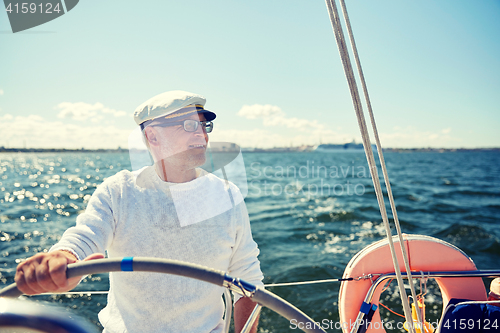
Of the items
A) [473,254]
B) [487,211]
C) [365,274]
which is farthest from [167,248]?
[487,211]

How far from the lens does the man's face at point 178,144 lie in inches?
46.4

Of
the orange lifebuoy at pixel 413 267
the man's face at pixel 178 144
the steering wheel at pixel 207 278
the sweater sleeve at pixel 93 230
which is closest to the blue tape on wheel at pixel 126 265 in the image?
the steering wheel at pixel 207 278

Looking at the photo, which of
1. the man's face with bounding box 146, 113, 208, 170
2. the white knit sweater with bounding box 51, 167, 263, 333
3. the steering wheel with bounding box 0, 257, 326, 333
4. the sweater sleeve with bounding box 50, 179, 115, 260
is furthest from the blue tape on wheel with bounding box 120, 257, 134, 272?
the man's face with bounding box 146, 113, 208, 170

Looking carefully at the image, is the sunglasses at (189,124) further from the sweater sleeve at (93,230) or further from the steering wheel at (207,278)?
the steering wheel at (207,278)

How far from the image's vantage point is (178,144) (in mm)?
1181

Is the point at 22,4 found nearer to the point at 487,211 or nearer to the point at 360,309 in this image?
the point at 360,309

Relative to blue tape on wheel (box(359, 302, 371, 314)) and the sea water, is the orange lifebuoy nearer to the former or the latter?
blue tape on wheel (box(359, 302, 371, 314))

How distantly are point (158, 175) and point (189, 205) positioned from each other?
0.19 meters

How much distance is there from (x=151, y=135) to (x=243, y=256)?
0.67 meters

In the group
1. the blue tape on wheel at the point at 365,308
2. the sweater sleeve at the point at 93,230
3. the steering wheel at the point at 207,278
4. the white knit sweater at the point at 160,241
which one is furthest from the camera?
the blue tape on wheel at the point at 365,308

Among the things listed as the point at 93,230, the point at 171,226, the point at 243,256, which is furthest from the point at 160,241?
the point at 243,256

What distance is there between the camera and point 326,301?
11.5ft

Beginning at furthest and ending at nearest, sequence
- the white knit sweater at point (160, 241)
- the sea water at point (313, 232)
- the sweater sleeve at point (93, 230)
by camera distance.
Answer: the sea water at point (313, 232) < the white knit sweater at point (160, 241) < the sweater sleeve at point (93, 230)

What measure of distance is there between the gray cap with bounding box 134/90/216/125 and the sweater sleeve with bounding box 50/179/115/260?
0.33m
